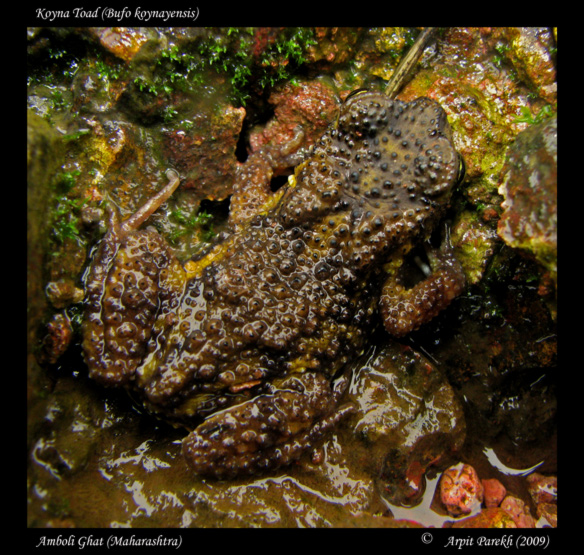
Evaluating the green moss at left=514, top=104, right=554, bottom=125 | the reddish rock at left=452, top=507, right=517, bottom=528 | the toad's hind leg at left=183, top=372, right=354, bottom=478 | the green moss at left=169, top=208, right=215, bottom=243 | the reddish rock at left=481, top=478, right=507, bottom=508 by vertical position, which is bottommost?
the reddish rock at left=452, top=507, right=517, bottom=528

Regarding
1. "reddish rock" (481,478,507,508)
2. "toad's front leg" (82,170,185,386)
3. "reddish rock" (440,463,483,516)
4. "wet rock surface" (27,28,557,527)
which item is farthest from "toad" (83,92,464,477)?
"reddish rock" (481,478,507,508)

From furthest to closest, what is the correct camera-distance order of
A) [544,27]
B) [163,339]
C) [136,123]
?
[136,123], [544,27], [163,339]

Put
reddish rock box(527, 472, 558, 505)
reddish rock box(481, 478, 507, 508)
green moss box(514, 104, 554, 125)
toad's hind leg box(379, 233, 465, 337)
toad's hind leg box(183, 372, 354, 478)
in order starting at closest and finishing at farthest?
toad's hind leg box(183, 372, 354, 478) → green moss box(514, 104, 554, 125) → toad's hind leg box(379, 233, 465, 337) → reddish rock box(481, 478, 507, 508) → reddish rock box(527, 472, 558, 505)

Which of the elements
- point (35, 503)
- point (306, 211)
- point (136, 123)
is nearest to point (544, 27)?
point (306, 211)

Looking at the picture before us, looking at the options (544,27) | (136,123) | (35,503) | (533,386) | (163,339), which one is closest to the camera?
(35,503)

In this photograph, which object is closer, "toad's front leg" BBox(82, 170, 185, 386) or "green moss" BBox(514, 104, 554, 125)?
"toad's front leg" BBox(82, 170, 185, 386)

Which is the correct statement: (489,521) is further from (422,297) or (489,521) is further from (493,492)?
(422,297)

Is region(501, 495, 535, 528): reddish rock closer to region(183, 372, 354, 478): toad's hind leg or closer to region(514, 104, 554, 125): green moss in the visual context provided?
region(183, 372, 354, 478): toad's hind leg

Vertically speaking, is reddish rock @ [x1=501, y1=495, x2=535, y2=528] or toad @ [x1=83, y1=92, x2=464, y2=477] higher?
toad @ [x1=83, y1=92, x2=464, y2=477]

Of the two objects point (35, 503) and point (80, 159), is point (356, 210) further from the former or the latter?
point (35, 503)
